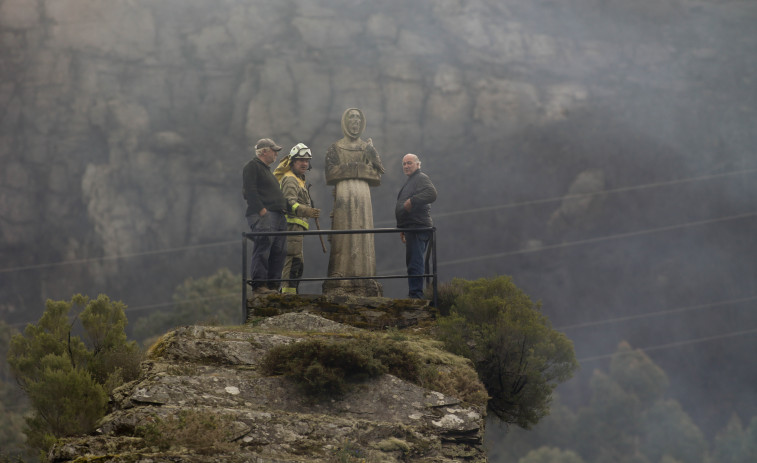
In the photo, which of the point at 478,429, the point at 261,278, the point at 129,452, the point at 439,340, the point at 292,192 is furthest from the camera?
the point at 292,192

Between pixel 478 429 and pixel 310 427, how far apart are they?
157 centimetres

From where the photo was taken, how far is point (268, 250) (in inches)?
474

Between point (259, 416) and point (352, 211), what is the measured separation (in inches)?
257

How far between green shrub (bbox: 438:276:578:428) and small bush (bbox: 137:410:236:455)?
396 cm

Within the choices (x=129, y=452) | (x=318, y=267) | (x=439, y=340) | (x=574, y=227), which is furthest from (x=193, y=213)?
(x=129, y=452)

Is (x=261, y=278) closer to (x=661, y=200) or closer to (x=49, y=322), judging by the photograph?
(x=49, y=322)

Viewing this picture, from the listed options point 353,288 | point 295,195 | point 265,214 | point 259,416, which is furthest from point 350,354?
point 295,195

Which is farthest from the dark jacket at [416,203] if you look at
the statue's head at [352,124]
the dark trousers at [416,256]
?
the statue's head at [352,124]

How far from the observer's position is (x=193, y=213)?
155ft

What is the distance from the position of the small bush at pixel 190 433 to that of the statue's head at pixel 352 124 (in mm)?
7742

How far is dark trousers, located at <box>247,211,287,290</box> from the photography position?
12.0 m

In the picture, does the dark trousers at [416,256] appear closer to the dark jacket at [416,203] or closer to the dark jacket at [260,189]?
the dark jacket at [416,203]

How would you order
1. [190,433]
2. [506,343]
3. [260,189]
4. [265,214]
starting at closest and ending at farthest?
[190,433], [506,343], [265,214], [260,189]

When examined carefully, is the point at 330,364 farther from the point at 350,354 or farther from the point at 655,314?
the point at 655,314
